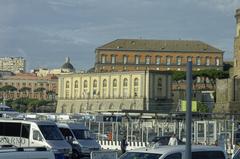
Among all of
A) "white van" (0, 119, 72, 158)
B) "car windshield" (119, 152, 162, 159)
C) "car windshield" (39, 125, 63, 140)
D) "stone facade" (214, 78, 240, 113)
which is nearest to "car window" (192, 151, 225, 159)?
"car windshield" (119, 152, 162, 159)

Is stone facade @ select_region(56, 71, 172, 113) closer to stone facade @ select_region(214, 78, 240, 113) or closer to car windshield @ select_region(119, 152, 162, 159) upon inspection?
stone facade @ select_region(214, 78, 240, 113)

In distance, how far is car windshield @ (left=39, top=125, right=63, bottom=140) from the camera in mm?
32250

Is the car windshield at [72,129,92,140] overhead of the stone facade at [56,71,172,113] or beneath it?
beneath

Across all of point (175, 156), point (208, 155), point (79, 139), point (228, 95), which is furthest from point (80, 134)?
point (228, 95)

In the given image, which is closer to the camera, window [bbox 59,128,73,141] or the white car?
the white car

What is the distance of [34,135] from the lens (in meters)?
32.6

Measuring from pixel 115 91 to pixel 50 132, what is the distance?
424 ft

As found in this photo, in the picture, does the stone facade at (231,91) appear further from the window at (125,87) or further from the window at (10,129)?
the window at (10,129)

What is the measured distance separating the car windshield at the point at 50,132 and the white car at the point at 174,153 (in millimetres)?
15272

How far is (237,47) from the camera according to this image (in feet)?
453

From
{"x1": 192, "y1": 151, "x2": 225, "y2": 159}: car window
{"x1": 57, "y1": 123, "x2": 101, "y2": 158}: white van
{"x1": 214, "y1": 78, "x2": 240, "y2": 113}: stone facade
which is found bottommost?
{"x1": 57, "y1": 123, "x2": 101, "y2": 158}: white van

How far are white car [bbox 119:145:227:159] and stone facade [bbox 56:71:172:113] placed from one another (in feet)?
429

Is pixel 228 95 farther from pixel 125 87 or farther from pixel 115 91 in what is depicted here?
pixel 115 91

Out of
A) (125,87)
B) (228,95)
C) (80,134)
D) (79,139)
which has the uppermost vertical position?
(125,87)
